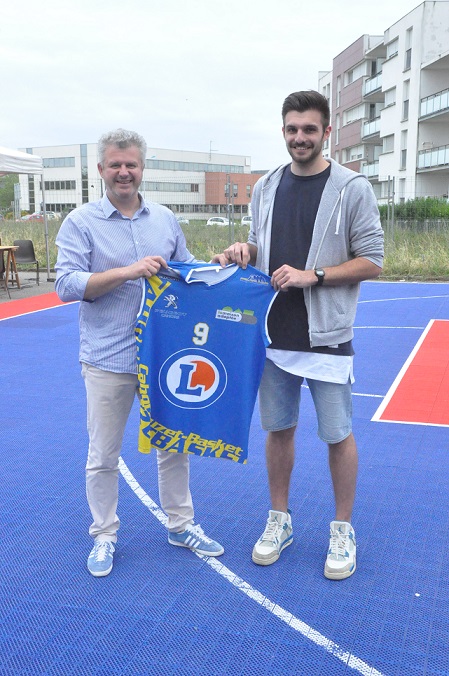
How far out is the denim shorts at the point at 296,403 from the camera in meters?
3.18

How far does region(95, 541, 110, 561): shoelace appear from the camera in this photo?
10.8 feet

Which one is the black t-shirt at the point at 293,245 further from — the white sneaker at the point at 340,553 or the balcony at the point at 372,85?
the balcony at the point at 372,85

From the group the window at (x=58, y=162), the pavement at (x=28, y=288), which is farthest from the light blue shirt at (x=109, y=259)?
the window at (x=58, y=162)

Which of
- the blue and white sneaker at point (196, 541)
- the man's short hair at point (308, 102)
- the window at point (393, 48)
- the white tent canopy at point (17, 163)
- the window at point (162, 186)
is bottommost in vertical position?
the blue and white sneaker at point (196, 541)

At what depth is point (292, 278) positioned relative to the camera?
2928mm

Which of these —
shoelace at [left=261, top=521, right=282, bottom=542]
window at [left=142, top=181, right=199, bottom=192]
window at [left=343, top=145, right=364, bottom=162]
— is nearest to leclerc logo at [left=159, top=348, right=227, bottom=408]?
shoelace at [left=261, top=521, right=282, bottom=542]

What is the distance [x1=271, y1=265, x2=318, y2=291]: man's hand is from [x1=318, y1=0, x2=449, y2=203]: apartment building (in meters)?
28.1

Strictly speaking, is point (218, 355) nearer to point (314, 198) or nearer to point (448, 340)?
point (314, 198)

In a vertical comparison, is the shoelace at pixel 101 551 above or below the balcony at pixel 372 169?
below

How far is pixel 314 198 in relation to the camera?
3.08 meters

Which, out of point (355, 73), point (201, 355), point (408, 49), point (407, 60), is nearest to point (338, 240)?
point (201, 355)

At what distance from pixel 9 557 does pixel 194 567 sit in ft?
3.16

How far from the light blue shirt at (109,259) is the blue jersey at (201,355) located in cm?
9

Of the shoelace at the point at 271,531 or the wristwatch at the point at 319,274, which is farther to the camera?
the shoelace at the point at 271,531
